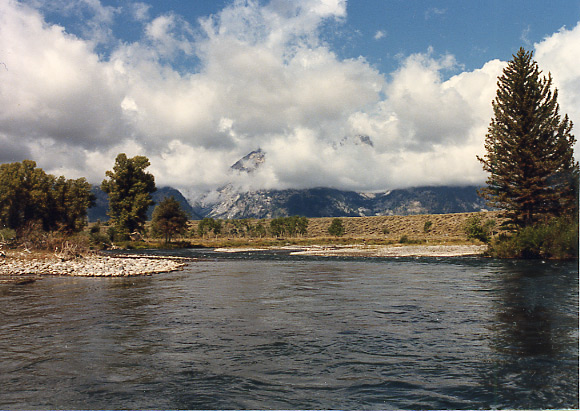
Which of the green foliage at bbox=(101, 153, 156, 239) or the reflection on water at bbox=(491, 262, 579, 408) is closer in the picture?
the reflection on water at bbox=(491, 262, 579, 408)

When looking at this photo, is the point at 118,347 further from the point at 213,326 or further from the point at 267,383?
the point at 267,383

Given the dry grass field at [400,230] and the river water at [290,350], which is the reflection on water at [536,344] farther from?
the dry grass field at [400,230]

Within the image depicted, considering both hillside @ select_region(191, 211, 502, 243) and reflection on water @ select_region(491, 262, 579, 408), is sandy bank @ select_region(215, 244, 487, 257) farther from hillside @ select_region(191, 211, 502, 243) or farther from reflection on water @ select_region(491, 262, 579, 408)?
hillside @ select_region(191, 211, 502, 243)

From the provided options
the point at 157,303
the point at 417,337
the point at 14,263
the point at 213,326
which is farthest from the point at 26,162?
the point at 417,337

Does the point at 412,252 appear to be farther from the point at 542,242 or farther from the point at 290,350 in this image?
the point at 290,350

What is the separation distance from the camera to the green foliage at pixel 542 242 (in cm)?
4022

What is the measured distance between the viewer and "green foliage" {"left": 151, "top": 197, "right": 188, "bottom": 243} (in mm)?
98250

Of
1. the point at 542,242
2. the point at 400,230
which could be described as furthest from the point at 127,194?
the point at 400,230

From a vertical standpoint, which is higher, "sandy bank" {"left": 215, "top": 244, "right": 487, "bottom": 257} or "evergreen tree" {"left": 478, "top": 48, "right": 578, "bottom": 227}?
"evergreen tree" {"left": 478, "top": 48, "right": 578, "bottom": 227}

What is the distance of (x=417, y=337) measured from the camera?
1254 centimetres

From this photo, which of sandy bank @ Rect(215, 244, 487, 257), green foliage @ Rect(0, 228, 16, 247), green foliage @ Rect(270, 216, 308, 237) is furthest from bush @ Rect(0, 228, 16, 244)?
green foliage @ Rect(270, 216, 308, 237)

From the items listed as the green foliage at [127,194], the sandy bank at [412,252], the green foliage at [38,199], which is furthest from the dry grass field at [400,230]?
the green foliage at [38,199]

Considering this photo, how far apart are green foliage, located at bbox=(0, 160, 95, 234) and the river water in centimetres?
4468

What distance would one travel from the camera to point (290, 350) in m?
11.3
